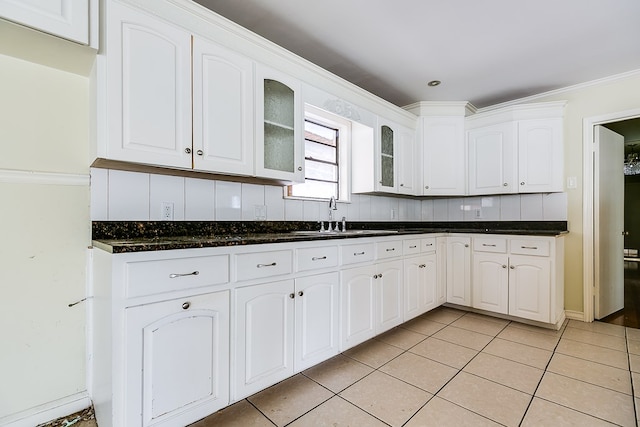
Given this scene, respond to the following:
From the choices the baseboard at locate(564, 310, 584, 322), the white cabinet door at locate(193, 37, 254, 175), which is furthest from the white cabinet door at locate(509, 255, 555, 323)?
the white cabinet door at locate(193, 37, 254, 175)

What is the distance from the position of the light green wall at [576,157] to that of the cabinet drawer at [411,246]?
1.61 metres

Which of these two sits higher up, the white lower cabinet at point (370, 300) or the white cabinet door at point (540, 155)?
the white cabinet door at point (540, 155)

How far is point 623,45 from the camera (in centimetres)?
233

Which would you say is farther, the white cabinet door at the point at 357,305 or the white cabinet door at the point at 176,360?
the white cabinet door at the point at 357,305

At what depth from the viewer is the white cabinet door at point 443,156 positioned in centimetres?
338

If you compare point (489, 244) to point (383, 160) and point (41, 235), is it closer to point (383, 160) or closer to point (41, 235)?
point (383, 160)

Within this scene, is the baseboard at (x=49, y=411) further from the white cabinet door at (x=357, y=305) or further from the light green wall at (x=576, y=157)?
the light green wall at (x=576, y=157)

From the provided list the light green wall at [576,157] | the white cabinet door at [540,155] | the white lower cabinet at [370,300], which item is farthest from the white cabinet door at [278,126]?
the light green wall at [576,157]

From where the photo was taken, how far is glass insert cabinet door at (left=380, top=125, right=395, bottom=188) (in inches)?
117

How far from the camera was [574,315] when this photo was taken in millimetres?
2984

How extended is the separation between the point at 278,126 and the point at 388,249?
1290 millimetres

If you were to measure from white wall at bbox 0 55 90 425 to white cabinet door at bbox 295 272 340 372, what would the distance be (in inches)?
45.6

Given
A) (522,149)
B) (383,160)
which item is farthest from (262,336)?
(522,149)

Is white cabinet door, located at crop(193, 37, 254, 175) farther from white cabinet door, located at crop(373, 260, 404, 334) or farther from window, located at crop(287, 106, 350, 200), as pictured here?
white cabinet door, located at crop(373, 260, 404, 334)
